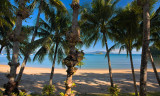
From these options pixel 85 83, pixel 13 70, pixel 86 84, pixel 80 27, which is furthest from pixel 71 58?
pixel 85 83

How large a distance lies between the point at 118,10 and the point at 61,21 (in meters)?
4.31

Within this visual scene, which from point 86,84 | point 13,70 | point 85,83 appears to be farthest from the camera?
point 85,83

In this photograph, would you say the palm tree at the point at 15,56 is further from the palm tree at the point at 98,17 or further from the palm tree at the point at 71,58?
the palm tree at the point at 98,17

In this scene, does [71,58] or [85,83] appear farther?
[85,83]

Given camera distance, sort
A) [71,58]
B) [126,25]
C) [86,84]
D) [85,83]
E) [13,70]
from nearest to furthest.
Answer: [71,58], [13,70], [126,25], [86,84], [85,83]

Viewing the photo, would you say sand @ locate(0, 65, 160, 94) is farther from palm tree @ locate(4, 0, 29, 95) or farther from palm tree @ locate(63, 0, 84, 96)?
palm tree @ locate(63, 0, 84, 96)

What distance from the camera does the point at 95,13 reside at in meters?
6.28

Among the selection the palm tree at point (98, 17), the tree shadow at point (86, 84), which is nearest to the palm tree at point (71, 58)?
the palm tree at point (98, 17)

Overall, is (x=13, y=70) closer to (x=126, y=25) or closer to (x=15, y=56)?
(x=15, y=56)

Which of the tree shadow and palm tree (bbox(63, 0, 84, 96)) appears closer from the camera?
palm tree (bbox(63, 0, 84, 96))

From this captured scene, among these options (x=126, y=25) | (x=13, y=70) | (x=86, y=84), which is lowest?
(x=86, y=84)

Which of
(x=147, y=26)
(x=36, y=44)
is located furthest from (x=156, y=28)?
(x=36, y=44)

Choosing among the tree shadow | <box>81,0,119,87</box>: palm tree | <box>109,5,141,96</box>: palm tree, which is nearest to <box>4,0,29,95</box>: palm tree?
<box>81,0,119,87</box>: palm tree

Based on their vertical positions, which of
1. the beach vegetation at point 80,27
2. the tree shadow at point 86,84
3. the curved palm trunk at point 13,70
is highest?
the beach vegetation at point 80,27
